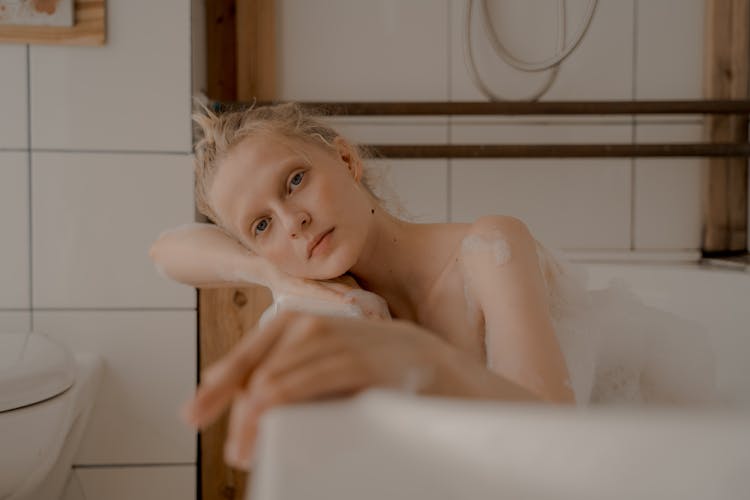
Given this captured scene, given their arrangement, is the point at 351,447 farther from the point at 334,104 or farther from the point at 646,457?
the point at 334,104

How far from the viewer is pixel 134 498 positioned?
1.59 metres

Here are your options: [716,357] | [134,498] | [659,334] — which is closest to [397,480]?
[659,334]

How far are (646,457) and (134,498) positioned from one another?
4.87ft

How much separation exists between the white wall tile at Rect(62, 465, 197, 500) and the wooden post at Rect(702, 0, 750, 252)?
4.83ft

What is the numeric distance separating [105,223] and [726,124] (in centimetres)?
159

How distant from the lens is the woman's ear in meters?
1.08

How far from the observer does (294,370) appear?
361mm

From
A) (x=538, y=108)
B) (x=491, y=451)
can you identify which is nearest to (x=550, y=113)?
(x=538, y=108)

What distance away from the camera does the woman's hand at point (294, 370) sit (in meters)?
0.36

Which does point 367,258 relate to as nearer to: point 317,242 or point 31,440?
point 317,242

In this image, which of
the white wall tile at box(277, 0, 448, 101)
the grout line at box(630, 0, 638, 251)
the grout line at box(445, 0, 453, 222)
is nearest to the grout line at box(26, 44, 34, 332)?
the white wall tile at box(277, 0, 448, 101)

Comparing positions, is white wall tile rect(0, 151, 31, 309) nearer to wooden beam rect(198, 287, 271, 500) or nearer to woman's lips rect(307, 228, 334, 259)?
wooden beam rect(198, 287, 271, 500)

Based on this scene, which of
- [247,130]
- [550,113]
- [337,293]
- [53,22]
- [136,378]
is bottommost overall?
[136,378]

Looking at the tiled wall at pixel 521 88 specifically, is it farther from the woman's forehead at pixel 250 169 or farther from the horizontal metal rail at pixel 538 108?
the woman's forehead at pixel 250 169
